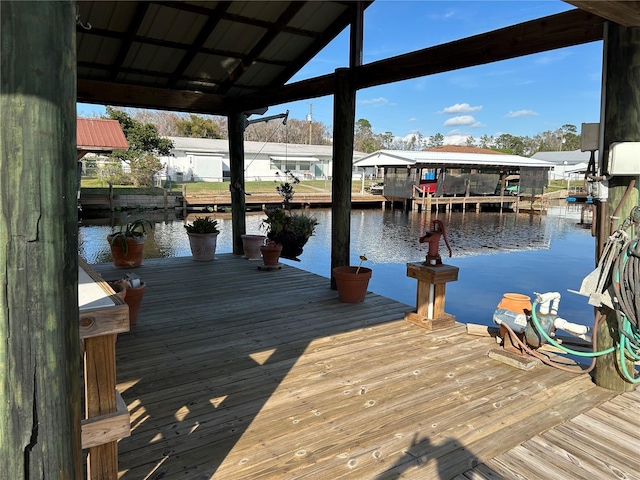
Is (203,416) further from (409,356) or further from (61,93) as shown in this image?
(61,93)

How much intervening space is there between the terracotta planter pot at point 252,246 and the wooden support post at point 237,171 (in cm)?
30

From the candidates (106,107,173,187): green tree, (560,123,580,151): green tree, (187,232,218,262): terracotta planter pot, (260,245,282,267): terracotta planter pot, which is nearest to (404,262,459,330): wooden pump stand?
(260,245,282,267): terracotta planter pot

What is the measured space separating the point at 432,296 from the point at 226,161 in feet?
88.5

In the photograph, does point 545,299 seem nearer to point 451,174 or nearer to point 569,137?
point 451,174

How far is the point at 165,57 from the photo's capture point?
18.7 feet

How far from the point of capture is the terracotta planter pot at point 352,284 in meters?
4.68

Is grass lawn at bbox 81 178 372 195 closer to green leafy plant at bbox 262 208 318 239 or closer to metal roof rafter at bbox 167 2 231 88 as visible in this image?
green leafy plant at bbox 262 208 318 239

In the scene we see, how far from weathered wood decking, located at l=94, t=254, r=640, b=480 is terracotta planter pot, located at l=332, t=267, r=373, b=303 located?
0.46 m

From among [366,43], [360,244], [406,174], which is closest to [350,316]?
[366,43]

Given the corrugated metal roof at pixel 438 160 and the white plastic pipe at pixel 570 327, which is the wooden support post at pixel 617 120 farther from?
the corrugated metal roof at pixel 438 160

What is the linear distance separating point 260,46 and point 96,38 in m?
1.81

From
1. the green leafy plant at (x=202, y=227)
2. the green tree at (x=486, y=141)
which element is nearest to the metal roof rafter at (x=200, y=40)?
the green leafy plant at (x=202, y=227)

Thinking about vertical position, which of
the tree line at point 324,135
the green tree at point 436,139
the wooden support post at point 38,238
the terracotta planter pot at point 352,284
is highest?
the green tree at point 436,139

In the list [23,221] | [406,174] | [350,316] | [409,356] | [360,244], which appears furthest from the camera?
[406,174]
